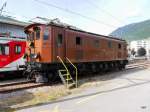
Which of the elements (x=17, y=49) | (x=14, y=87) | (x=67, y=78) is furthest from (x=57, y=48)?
(x=17, y=49)

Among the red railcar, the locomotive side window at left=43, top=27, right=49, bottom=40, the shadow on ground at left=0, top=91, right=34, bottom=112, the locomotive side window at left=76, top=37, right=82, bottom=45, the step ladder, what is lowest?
the shadow on ground at left=0, top=91, right=34, bottom=112

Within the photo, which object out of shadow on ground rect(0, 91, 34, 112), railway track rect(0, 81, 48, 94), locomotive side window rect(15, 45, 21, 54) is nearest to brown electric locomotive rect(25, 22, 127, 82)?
railway track rect(0, 81, 48, 94)

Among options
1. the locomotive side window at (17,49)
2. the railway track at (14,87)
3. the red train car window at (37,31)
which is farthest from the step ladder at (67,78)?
the locomotive side window at (17,49)

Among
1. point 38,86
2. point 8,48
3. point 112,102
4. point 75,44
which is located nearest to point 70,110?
point 112,102

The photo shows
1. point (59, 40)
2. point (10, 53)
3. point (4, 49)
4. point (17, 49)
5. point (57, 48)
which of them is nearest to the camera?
point (57, 48)

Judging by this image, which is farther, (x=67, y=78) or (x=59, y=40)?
(x=59, y=40)

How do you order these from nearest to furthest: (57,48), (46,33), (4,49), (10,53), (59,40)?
1. (46,33)
2. (57,48)
3. (59,40)
4. (4,49)
5. (10,53)

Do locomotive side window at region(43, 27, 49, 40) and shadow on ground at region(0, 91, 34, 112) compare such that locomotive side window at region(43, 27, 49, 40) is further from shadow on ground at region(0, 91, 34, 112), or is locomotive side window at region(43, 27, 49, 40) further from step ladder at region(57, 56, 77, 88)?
shadow on ground at region(0, 91, 34, 112)

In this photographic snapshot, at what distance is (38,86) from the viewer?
54.1 ft

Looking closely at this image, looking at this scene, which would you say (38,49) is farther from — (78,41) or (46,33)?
(78,41)

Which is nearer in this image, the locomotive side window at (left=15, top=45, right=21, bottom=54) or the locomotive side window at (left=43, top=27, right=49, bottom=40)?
the locomotive side window at (left=43, top=27, right=49, bottom=40)

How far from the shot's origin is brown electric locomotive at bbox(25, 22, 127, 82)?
1745 centimetres

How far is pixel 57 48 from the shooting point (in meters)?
18.0

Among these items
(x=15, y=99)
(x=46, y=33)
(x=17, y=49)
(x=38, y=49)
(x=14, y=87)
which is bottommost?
(x=15, y=99)
